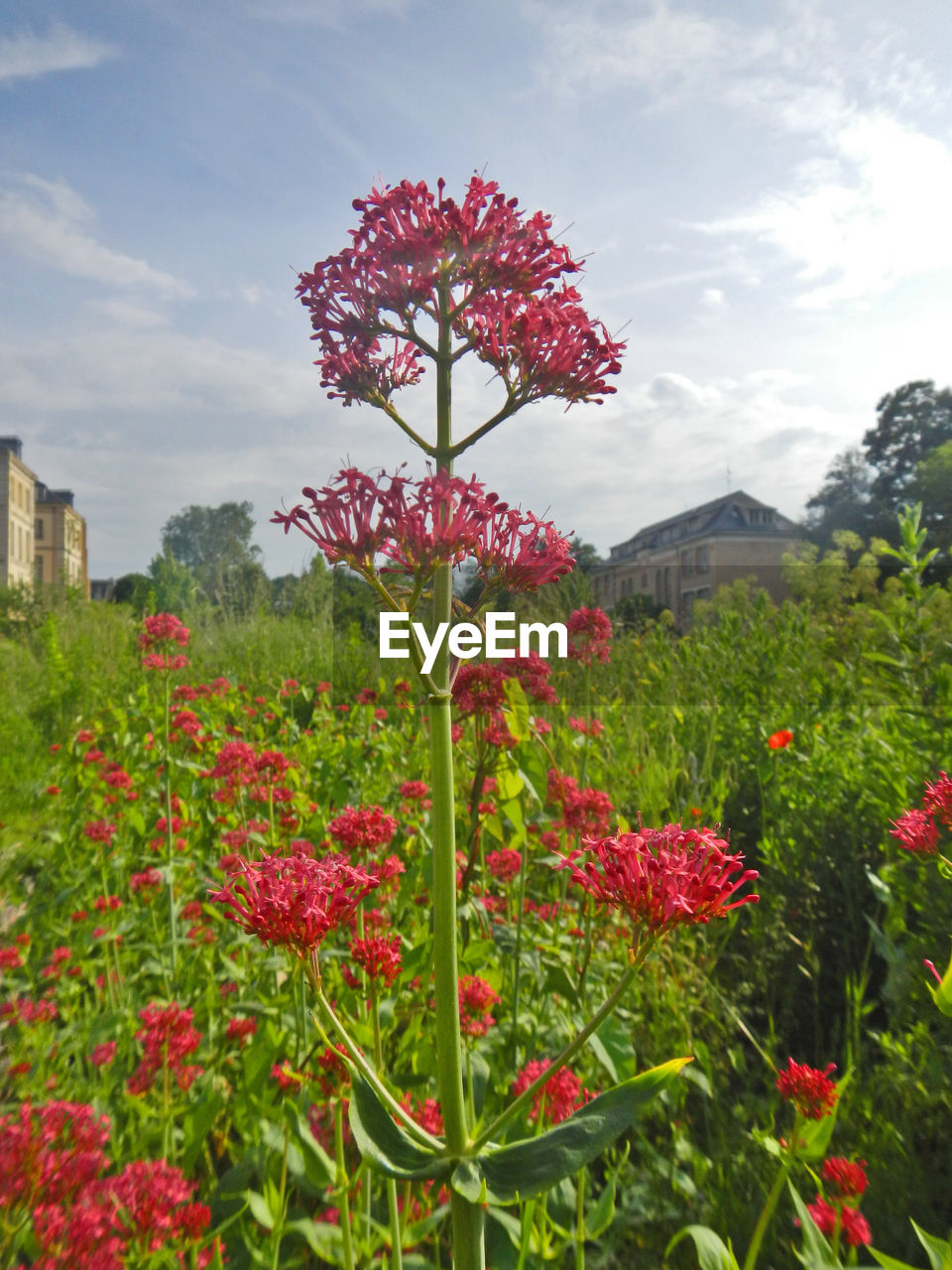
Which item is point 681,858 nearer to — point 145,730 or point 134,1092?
point 134,1092

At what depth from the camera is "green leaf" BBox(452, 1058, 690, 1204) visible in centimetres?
77

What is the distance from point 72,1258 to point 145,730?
15.4ft

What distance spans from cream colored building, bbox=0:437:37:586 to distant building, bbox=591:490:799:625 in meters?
34.4

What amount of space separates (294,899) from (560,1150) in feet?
1.26

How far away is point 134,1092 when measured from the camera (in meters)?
1.87

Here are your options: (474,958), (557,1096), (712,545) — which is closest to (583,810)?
(474,958)

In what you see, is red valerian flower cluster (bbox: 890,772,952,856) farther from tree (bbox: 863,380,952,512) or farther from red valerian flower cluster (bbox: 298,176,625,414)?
tree (bbox: 863,380,952,512)

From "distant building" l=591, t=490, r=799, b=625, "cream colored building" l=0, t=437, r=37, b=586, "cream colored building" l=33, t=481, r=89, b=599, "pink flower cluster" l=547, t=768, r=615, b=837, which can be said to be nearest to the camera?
"pink flower cluster" l=547, t=768, r=615, b=837

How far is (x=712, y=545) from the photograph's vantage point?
3544 cm

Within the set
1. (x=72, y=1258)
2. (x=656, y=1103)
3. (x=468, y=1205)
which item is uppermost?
(x=468, y=1205)

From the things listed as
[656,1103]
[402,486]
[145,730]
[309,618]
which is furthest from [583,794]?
[309,618]

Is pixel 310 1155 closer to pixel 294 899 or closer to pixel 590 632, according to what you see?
pixel 294 899

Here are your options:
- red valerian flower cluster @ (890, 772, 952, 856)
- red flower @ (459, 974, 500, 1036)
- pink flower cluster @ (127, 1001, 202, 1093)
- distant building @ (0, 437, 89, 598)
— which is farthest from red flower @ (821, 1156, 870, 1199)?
distant building @ (0, 437, 89, 598)

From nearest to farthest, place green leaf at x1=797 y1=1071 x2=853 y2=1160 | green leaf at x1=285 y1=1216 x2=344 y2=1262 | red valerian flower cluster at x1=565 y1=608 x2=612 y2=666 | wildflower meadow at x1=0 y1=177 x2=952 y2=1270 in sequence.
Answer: wildflower meadow at x1=0 y1=177 x2=952 y2=1270 → green leaf at x1=797 y1=1071 x2=853 y2=1160 → green leaf at x1=285 y1=1216 x2=344 y2=1262 → red valerian flower cluster at x1=565 y1=608 x2=612 y2=666
